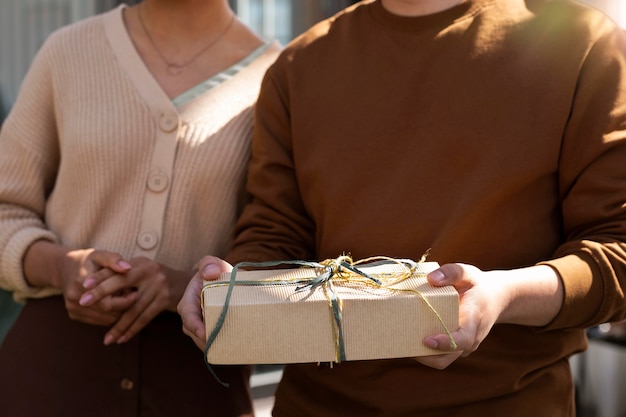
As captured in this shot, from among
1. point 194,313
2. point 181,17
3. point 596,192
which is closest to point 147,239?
point 194,313

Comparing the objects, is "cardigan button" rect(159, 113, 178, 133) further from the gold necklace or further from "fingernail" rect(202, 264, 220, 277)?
"fingernail" rect(202, 264, 220, 277)

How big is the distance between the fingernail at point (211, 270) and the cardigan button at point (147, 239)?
47 cm

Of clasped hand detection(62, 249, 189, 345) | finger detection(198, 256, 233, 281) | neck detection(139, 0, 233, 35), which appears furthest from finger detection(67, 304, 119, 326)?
neck detection(139, 0, 233, 35)

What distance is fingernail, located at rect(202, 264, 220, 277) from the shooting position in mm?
1550

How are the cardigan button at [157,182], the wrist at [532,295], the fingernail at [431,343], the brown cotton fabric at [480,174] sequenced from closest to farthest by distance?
the fingernail at [431,343] < the wrist at [532,295] < the brown cotton fabric at [480,174] < the cardigan button at [157,182]

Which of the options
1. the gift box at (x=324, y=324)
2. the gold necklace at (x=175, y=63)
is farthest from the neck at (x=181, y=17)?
the gift box at (x=324, y=324)

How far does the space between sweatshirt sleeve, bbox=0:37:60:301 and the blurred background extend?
2.65 feet

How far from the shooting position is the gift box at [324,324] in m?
1.42

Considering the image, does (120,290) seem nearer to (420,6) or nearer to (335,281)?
(335,281)

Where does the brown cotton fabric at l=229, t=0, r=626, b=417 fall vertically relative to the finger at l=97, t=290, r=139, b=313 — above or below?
above

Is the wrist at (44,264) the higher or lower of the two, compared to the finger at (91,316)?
higher

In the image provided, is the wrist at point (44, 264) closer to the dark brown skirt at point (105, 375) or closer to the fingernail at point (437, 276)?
the dark brown skirt at point (105, 375)

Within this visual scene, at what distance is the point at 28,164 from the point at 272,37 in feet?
7.00

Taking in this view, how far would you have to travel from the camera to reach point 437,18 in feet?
5.91
